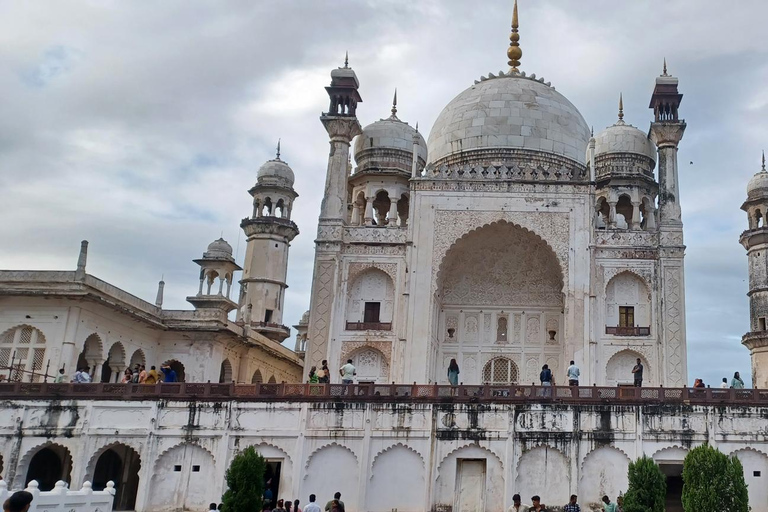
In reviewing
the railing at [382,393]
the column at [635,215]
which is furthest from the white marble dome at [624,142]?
the railing at [382,393]

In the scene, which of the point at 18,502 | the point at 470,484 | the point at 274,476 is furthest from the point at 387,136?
the point at 18,502

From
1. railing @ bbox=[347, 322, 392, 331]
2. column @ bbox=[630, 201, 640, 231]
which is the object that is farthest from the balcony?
railing @ bbox=[347, 322, 392, 331]

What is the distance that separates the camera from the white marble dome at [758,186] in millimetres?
30844

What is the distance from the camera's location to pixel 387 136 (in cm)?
2994

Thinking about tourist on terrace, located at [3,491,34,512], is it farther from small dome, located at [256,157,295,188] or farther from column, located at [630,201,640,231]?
small dome, located at [256,157,295,188]

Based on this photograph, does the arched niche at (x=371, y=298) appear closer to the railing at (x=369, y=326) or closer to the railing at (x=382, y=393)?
the railing at (x=369, y=326)

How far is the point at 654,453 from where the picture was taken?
59.9ft

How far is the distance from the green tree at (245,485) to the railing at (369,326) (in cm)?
883

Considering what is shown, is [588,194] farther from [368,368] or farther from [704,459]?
[704,459]

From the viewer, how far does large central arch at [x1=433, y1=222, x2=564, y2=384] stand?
85.0 ft

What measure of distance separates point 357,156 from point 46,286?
12.0m

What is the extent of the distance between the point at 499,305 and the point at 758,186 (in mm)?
11647

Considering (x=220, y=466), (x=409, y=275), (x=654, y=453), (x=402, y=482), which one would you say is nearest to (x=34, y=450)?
(x=220, y=466)

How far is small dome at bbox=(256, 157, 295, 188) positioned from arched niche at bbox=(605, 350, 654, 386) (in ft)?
48.5
